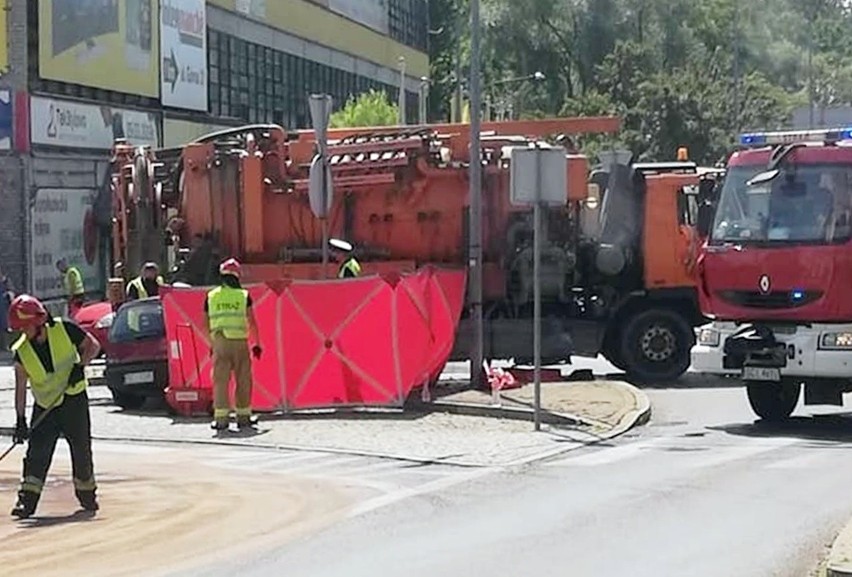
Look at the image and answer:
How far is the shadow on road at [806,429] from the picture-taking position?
18.6m

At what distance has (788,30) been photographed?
8788 cm

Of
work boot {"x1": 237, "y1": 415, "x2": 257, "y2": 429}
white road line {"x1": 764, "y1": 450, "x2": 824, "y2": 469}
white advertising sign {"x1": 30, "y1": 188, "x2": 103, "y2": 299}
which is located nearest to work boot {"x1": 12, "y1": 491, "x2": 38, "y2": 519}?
work boot {"x1": 237, "y1": 415, "x2": 257, "y2": 429}

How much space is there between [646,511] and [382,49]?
57007 millimetres

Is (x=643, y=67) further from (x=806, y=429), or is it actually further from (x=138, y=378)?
(x=806, y=429)

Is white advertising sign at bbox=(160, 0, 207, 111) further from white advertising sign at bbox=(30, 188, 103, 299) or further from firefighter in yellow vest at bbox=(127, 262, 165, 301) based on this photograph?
firefighter in yellow vest at bbox=(127, 262, 165, 301)

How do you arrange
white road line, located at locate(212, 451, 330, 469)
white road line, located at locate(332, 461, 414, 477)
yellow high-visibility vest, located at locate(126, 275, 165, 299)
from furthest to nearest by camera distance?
yellow high-visibility vest, located at locate(126, 275, 165, 299) < white road line, located at locate(212, 451, 330, 469) < white road line, located at locate(332, 461, 414, 477)

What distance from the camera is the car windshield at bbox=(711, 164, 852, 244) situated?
62.1 feet

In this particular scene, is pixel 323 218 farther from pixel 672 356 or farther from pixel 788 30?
pixel 788 30

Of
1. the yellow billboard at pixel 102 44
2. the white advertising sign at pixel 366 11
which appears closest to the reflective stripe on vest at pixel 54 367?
the yellow billboard at pixel 102 44

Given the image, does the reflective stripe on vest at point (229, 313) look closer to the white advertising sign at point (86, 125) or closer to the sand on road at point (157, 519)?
the sand on road at point (157, 519)

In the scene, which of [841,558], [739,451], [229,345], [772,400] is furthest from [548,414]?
[841,558]

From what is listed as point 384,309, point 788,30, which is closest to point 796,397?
point 384,309

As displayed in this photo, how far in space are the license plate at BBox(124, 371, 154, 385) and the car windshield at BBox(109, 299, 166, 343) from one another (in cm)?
47

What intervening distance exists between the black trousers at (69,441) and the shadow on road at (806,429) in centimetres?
764
